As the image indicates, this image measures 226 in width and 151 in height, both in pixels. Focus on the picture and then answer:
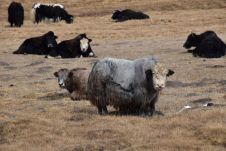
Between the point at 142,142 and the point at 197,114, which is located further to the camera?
the point at 197,114

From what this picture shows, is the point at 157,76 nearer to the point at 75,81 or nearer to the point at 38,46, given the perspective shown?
the point at 75,81

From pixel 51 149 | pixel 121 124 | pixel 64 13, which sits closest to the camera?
pixel 51 149

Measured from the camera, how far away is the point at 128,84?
14.0 meters

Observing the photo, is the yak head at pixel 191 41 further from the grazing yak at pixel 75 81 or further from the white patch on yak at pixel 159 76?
the white patch on yak at pixel 159 76

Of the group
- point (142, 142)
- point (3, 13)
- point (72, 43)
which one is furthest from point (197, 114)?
point (3, 13)

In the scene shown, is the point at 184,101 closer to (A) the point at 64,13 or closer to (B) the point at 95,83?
(B) the point at 95,83

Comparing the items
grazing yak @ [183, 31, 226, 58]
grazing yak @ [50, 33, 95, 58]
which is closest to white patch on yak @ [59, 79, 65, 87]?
grazing yak @ [183, 31, 226, 58]

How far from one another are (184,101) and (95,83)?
221 centimetres

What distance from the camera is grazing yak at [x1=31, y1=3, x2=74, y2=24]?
45531mm

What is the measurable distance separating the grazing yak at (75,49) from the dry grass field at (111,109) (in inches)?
24.5

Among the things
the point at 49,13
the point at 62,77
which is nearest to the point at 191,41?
the point at 62,77

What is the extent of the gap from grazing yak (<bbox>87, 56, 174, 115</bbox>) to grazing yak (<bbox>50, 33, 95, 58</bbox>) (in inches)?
472

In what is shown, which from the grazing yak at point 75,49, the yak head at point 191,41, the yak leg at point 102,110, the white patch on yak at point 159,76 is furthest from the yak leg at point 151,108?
the yak head at point 191,41

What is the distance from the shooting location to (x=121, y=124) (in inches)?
505
